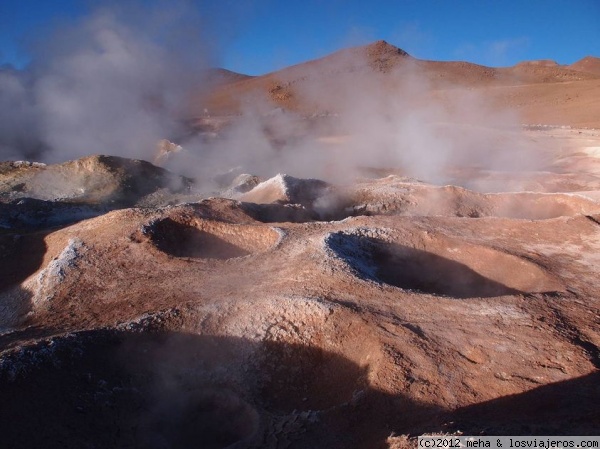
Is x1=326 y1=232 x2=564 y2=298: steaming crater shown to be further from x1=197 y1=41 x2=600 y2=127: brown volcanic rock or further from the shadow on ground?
x1=197 y1=41 x2=600 y2=127: brown volcanic rock

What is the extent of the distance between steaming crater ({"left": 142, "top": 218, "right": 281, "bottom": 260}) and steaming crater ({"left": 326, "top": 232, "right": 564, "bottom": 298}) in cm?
138

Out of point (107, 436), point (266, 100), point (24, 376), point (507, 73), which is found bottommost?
point (107, 436)

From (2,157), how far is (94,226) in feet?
41.8

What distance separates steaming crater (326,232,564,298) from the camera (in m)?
6.52

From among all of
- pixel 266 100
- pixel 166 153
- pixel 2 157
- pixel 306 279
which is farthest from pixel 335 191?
pixel 266 100

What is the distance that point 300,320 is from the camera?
5.02 m

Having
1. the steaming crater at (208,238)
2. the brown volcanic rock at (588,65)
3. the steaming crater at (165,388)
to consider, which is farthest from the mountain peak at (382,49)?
the steaming crater at (165,388)

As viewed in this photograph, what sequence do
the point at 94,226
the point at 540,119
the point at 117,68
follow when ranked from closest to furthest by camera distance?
the point at 94,226, the point at 117,68, the point at 540,119

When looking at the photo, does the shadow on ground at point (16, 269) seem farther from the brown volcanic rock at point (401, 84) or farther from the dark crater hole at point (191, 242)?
the brown volcanic rock at point (401, 84)

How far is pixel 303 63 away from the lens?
153 feet

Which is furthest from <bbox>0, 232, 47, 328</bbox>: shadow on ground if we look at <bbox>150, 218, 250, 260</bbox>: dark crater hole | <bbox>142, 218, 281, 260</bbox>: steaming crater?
<bbox>150, 218, 250, 260</bbox>: dark crater hole

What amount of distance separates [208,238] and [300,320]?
11.1ft

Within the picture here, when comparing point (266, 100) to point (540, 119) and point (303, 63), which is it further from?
point (540, 119)

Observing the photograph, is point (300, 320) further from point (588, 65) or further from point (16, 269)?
point (588, 65)
